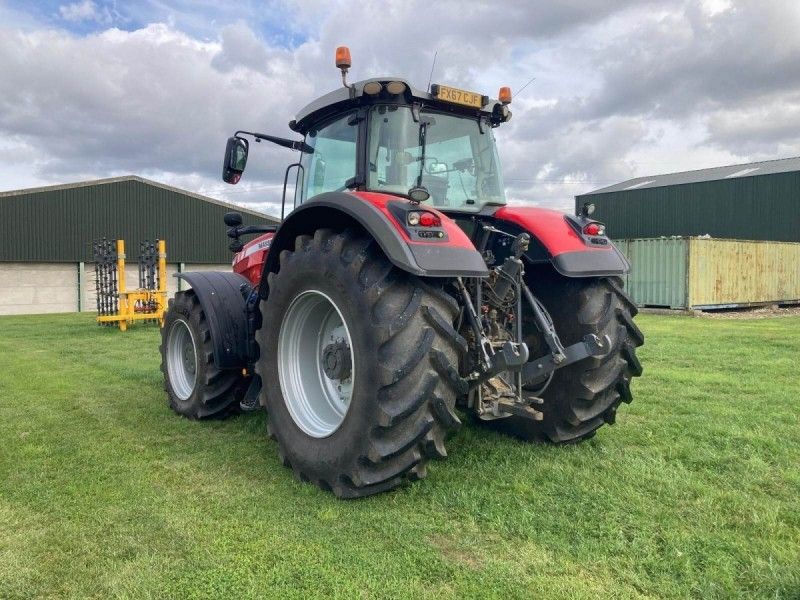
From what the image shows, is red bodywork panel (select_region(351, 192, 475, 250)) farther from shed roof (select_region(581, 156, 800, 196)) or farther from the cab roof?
shed roof (select_region(581, 156, 800, 196))

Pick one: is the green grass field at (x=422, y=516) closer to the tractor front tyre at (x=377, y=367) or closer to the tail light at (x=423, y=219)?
the tractor front tyre at (x=377, y=367)

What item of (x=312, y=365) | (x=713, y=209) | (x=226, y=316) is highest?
(x=713, y=209)

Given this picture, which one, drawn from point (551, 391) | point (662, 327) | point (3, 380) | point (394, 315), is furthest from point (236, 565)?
point (662, 327)

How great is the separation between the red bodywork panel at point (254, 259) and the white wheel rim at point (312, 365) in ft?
4.68

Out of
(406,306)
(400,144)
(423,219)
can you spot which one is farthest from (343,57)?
(406,306)

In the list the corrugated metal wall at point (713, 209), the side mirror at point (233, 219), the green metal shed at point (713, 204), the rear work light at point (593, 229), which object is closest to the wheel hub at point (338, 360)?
the rear work light at point (593, 229)

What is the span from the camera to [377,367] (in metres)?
3.05

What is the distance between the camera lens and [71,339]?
1280 cm

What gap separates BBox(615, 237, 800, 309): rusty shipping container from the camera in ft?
59.4

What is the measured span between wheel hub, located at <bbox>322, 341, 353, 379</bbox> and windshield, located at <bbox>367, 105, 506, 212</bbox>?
1.09 metres

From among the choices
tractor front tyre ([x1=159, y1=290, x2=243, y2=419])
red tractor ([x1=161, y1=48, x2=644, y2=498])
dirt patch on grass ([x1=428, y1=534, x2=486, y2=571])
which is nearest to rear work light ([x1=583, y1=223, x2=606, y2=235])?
red tractor ([x1=161, y1=48, x2=644, y2=498])

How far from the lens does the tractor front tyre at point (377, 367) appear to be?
3.04 m

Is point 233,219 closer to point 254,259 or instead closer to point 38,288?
point 254,259

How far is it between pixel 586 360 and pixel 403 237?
1525mm
